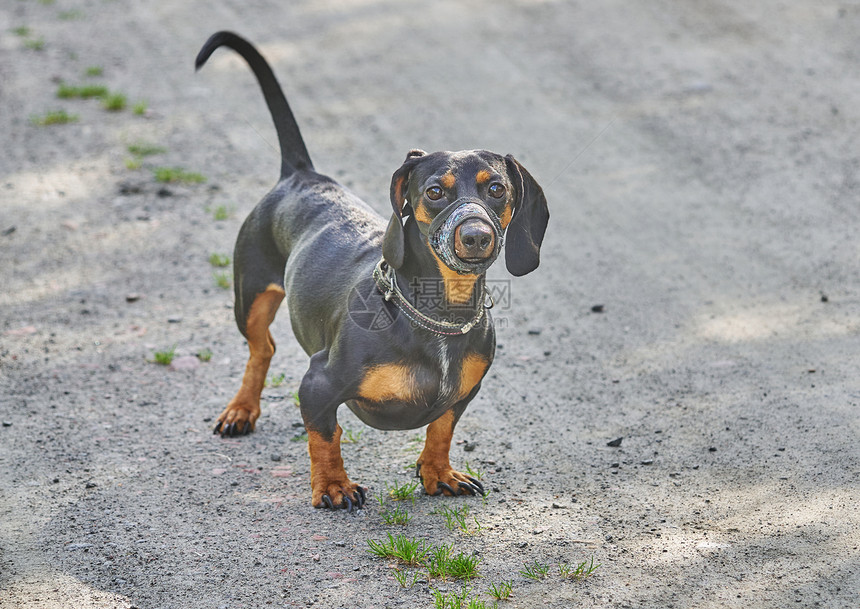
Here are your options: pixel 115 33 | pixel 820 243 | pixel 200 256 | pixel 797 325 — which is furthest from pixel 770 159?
pixel 115 33

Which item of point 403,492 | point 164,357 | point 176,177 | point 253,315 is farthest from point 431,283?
point 176,177

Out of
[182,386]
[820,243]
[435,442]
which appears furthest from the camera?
[820,243]

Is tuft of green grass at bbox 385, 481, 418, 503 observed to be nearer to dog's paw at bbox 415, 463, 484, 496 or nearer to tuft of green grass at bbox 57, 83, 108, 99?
dog's paw at bbox 415, 463, 484, 496

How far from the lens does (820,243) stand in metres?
6.74

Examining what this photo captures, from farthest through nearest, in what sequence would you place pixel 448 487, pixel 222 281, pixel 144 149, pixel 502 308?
1. pixel 144 149
2. pixel 222 281
3. pixel 502 308
4. pixel 448 487

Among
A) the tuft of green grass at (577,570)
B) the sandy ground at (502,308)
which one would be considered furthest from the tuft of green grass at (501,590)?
the tuft of green grass at (577,570)

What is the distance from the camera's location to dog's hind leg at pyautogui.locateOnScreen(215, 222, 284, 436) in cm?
471

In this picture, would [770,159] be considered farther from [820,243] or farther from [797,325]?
[797,325]

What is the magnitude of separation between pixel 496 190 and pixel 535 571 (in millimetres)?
1516

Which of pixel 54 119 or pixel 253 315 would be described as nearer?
pixel 253 315

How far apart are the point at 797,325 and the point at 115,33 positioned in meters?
8.15

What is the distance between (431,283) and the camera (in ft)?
12.5

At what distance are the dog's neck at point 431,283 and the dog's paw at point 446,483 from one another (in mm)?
886

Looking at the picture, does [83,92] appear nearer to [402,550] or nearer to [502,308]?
[502,308]
